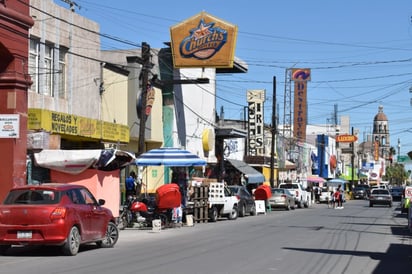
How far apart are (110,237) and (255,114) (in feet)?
110

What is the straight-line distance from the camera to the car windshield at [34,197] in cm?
1415

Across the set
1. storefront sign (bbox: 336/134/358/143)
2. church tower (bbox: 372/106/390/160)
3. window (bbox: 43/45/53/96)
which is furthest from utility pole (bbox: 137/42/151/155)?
church tower (bbox: 372/106/390/160)

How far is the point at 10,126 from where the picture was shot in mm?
20047

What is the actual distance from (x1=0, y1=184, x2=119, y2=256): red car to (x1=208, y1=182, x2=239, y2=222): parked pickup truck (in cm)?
1250

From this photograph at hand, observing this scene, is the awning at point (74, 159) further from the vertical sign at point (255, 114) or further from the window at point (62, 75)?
the vertical sign at point (255, 114)

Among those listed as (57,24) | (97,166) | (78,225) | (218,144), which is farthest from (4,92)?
(218,144)

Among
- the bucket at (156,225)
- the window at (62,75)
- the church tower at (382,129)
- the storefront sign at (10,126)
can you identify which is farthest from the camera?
the church tower at (382,129)

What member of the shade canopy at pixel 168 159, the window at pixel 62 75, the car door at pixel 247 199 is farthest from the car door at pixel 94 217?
the car door at pixel 247 199

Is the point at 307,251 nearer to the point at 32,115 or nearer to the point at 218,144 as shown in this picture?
the point at 32,115

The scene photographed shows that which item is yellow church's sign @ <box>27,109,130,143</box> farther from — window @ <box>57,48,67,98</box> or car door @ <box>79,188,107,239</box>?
car door @ <box>79,188,107,239</box>

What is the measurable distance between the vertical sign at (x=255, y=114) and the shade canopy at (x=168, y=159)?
2402cm

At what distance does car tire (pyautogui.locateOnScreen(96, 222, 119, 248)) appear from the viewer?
641 inches

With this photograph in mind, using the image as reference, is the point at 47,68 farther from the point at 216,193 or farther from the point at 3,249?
the point at 3,249

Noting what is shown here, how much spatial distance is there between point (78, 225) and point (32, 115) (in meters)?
8.84
